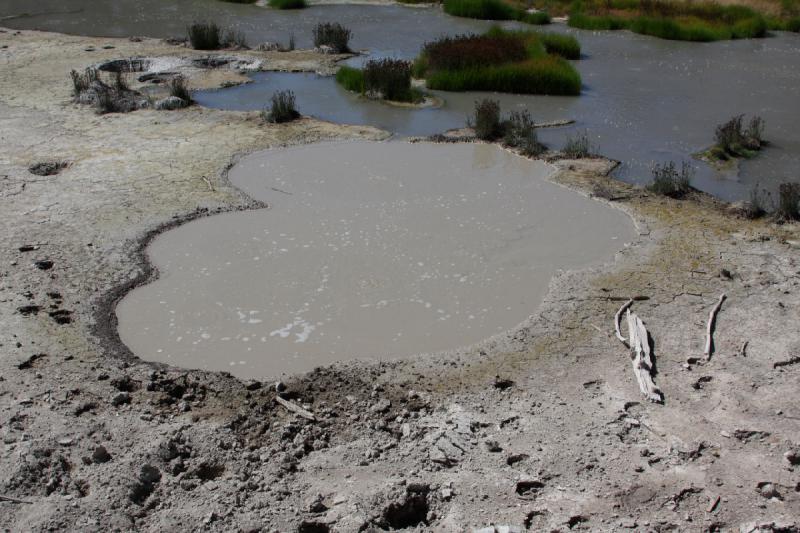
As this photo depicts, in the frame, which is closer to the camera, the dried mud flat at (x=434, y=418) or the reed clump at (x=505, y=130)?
the dried mud flat at (x=434, y=418)

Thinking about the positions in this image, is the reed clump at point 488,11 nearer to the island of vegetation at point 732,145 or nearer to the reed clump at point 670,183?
the island of vegetation at point 732,145

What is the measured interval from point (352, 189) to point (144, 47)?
32.5 ft

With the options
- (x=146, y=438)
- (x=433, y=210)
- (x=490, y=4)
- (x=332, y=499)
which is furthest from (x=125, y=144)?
(x=490, y=4)

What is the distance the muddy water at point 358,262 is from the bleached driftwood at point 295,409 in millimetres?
520

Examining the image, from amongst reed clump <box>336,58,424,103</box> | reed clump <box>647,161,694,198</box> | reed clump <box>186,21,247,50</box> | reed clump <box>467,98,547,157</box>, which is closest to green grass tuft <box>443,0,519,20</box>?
reed clump <box>186,21,247,50</box>

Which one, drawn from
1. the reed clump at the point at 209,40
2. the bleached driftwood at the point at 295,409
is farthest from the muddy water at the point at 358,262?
the reed clump at the point at 209,40

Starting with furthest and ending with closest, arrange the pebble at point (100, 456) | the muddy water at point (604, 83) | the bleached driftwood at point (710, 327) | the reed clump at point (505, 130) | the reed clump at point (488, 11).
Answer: the reed clump at point (488, 11) < the muddy water at point (604, 83) < the reed clump at point (505, 130) < the bleached driftwood at point (710, 327) < the pebble at point (100, 456)

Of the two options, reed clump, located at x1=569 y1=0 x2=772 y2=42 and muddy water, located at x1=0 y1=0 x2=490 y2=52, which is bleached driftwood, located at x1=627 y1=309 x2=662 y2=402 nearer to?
muddy water, located at x1=0 y1=0 x2=490 y2=52

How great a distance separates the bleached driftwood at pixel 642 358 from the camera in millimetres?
5605

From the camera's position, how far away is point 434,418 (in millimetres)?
5367

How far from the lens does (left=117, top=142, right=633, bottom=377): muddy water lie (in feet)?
21.1

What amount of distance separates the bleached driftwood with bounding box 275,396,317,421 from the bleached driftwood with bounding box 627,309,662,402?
2232 millimetres

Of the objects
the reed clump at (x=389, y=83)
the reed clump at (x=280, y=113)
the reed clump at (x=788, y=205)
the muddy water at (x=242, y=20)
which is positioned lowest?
the reed clump at (x=788, y=205)

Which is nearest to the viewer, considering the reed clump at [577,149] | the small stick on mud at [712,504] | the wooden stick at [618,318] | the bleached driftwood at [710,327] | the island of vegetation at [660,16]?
the small stick on mud at [712,504]
